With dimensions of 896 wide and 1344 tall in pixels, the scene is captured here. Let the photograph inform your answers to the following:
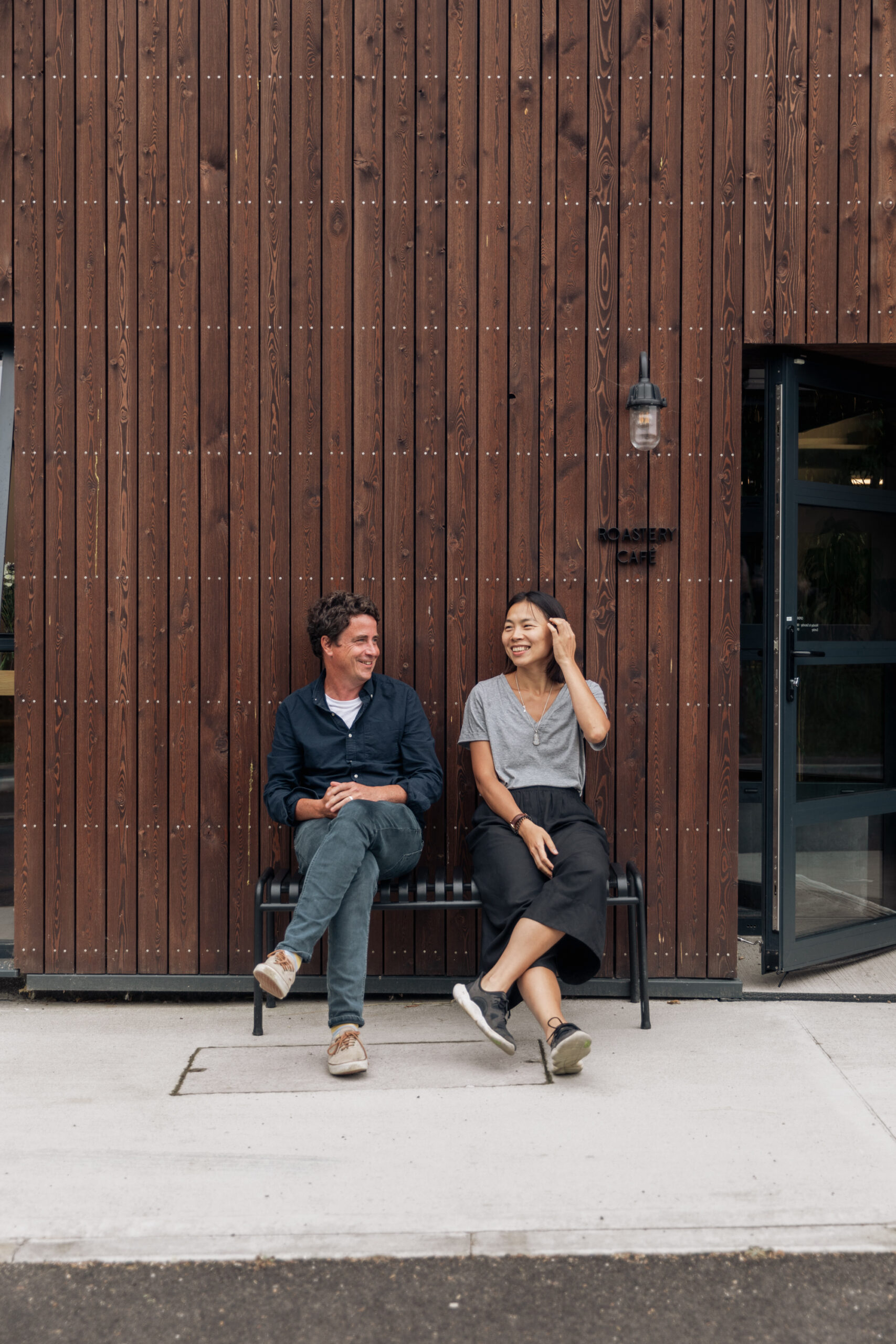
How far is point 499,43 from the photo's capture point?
4148mm

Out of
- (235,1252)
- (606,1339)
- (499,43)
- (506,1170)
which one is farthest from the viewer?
(499,43)

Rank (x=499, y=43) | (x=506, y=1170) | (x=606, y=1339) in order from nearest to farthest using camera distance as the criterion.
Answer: (x=606, y=1339)
(x=506, y=1170)
(x=499, y=43)

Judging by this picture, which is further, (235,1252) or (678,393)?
(678,393)

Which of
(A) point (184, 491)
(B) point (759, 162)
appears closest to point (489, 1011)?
(A) point (184, 491)

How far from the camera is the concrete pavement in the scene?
8.32 ft

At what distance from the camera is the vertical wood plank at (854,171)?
13.7 feet

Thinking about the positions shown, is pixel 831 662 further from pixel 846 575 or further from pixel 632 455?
pixel 632 455

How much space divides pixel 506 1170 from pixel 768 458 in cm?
286

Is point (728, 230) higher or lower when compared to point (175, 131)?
lower

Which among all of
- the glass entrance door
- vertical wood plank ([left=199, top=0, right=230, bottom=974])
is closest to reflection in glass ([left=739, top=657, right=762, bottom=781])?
the glass entrance door

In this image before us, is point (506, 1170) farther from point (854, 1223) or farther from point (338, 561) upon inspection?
point (338, 561)

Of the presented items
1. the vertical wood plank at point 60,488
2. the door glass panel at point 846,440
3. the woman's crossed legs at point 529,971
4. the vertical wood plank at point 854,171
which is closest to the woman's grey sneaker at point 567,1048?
the woman's crossed legs at point 529,971

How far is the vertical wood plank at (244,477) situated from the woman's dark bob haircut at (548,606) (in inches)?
40.0

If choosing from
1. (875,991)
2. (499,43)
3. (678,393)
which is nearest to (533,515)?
(678,393)
